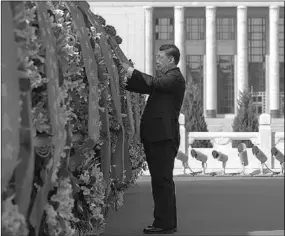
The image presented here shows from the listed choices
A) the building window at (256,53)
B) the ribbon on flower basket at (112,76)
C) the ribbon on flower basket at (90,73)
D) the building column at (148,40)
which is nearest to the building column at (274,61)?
the building window at (256,53)

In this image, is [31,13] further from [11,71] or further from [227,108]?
[227,108]

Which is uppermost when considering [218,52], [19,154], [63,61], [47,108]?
[218,52]

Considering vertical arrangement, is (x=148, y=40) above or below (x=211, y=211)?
above

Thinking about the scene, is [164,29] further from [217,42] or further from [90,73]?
[90,73]

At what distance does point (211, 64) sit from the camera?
4784 centimetres

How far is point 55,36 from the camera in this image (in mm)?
3904

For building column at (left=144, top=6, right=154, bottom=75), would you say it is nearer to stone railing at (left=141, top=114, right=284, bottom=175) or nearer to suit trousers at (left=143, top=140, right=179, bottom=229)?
stone railing at (left=141, top=114, right=284, bottom=175)

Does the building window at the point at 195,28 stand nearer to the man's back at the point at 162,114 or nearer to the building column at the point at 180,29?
the building column at the point at 180,29

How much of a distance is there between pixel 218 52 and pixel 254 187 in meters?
39.0

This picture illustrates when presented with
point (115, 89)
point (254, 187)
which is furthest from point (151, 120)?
point (254, 187)

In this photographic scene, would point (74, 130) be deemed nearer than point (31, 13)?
No

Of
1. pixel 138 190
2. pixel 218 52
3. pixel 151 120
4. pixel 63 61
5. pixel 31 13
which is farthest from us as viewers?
pixel 218 52

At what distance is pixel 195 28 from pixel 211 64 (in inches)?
180

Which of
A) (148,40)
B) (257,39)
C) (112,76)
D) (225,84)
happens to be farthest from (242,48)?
(112,76)
